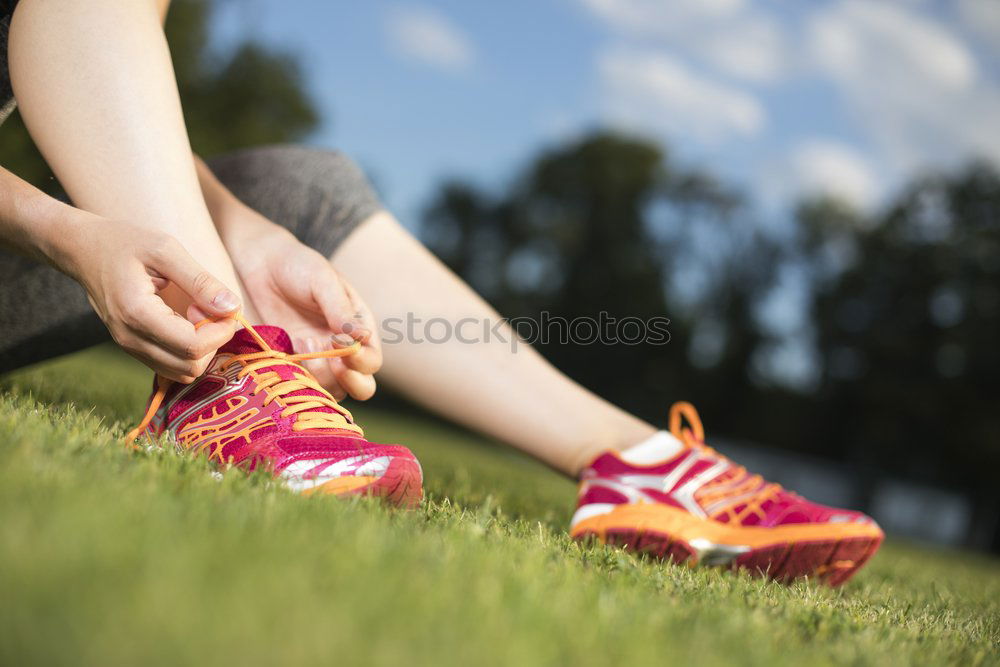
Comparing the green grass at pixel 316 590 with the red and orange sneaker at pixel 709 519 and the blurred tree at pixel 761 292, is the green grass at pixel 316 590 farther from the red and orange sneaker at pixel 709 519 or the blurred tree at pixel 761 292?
the blurred tree at pixel 761 292

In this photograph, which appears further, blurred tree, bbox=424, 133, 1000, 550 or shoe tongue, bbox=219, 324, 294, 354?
blurred tree, bbox=424, 133, 1000, 550

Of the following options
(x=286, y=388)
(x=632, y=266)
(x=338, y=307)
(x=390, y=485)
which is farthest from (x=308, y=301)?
(x=632, y=266)

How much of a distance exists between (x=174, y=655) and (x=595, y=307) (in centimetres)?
3005

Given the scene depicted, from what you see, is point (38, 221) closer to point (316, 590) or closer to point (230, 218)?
point (230, 218)

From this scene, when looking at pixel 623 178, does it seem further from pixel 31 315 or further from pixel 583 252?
pixel 31 315

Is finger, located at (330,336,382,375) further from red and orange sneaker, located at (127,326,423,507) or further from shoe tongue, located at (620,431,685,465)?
shoe tongue, located at (620,431,685,465)

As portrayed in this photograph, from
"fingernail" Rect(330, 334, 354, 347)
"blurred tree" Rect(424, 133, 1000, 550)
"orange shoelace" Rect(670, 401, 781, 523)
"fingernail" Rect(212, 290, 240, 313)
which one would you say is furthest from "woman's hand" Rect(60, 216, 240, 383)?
"blurred tree" Rect(424, 133, 1000, 550)

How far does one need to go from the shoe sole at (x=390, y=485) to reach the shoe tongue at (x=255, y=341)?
35cm

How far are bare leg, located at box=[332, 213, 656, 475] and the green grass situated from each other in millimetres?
435

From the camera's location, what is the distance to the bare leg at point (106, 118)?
1.54 meters

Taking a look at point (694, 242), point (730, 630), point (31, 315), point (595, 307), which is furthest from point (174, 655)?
point (694, 242)

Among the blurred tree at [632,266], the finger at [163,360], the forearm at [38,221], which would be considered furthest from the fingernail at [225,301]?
the blurred tree at [632,266]

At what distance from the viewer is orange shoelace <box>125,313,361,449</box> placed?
5.16 feet

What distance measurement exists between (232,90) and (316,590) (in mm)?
27736
